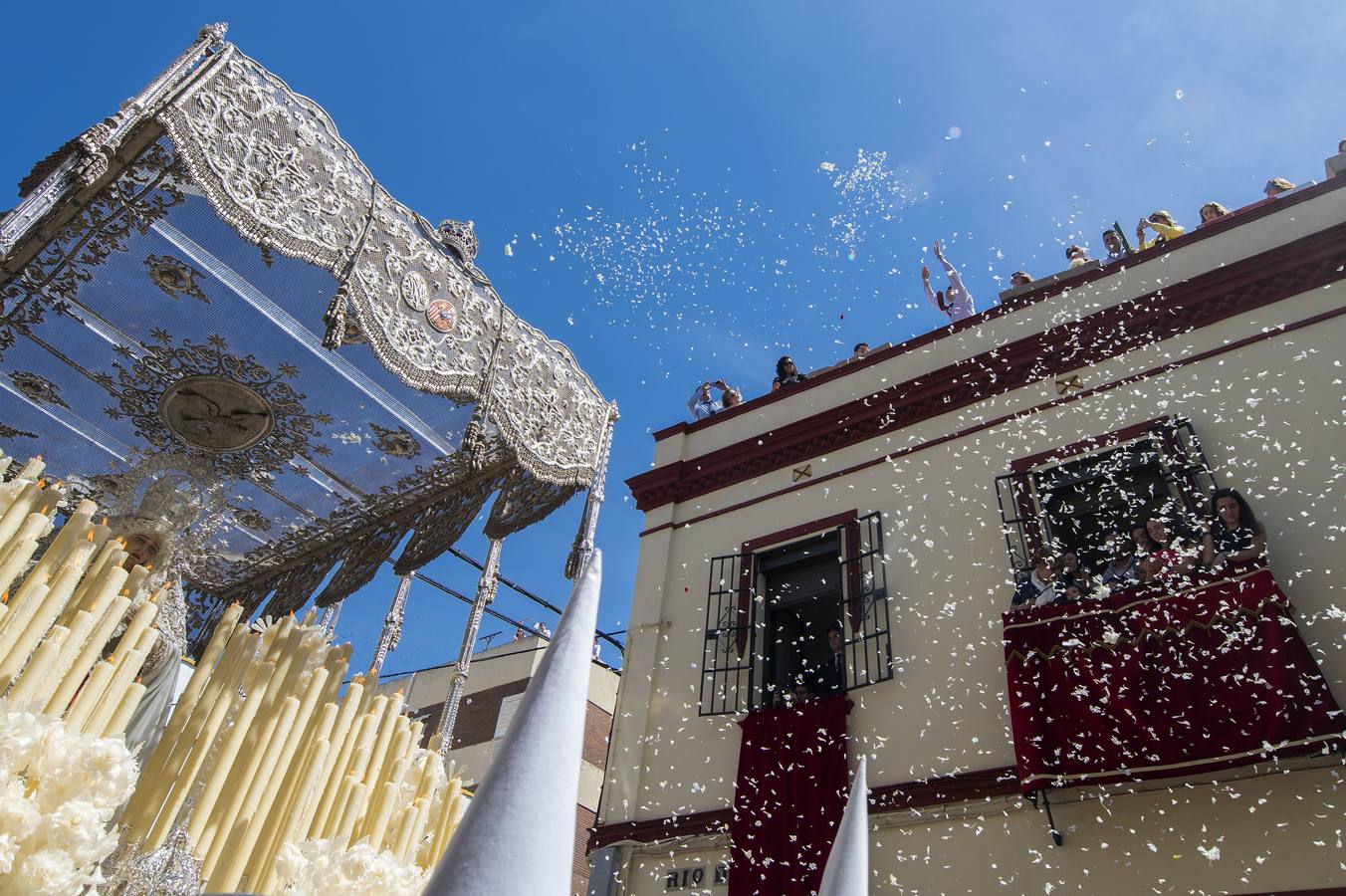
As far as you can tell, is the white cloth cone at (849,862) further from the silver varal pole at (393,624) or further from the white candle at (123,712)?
the silver varal pole at (393,624)

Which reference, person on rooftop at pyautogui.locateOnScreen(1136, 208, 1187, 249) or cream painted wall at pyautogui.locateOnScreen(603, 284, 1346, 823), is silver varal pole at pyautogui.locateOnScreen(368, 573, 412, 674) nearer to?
cream painted wall at pyautogui.locateOnScreen(603, 284, 1346, 823)

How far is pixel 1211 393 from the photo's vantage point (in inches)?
261

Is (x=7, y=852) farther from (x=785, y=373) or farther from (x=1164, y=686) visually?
(x=785, y=373)

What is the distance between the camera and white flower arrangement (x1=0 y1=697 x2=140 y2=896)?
5.67ft

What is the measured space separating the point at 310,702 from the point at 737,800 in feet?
15.2

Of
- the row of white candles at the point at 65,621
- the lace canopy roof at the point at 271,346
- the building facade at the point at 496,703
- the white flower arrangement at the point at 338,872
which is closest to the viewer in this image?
the row of white candles at the point at 65,621

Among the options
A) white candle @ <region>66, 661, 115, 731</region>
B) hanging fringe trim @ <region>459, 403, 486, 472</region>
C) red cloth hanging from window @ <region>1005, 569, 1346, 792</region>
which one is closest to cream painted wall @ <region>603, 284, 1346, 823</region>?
red cloth hanging from window @ <region>1005, 569, 1346, 792</region>

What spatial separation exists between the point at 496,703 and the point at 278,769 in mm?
18566

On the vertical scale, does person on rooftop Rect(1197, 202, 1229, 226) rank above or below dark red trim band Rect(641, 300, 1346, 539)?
above

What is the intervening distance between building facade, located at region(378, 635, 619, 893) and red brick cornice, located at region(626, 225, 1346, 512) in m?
10.4

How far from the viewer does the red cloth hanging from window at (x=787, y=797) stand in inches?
243

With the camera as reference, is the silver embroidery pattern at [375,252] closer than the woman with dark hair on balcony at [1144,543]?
Yes

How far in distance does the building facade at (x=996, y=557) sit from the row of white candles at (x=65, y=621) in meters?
5.13

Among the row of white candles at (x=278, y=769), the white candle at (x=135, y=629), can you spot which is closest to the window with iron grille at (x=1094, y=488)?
the row of white candles at (x=278, y=769)
